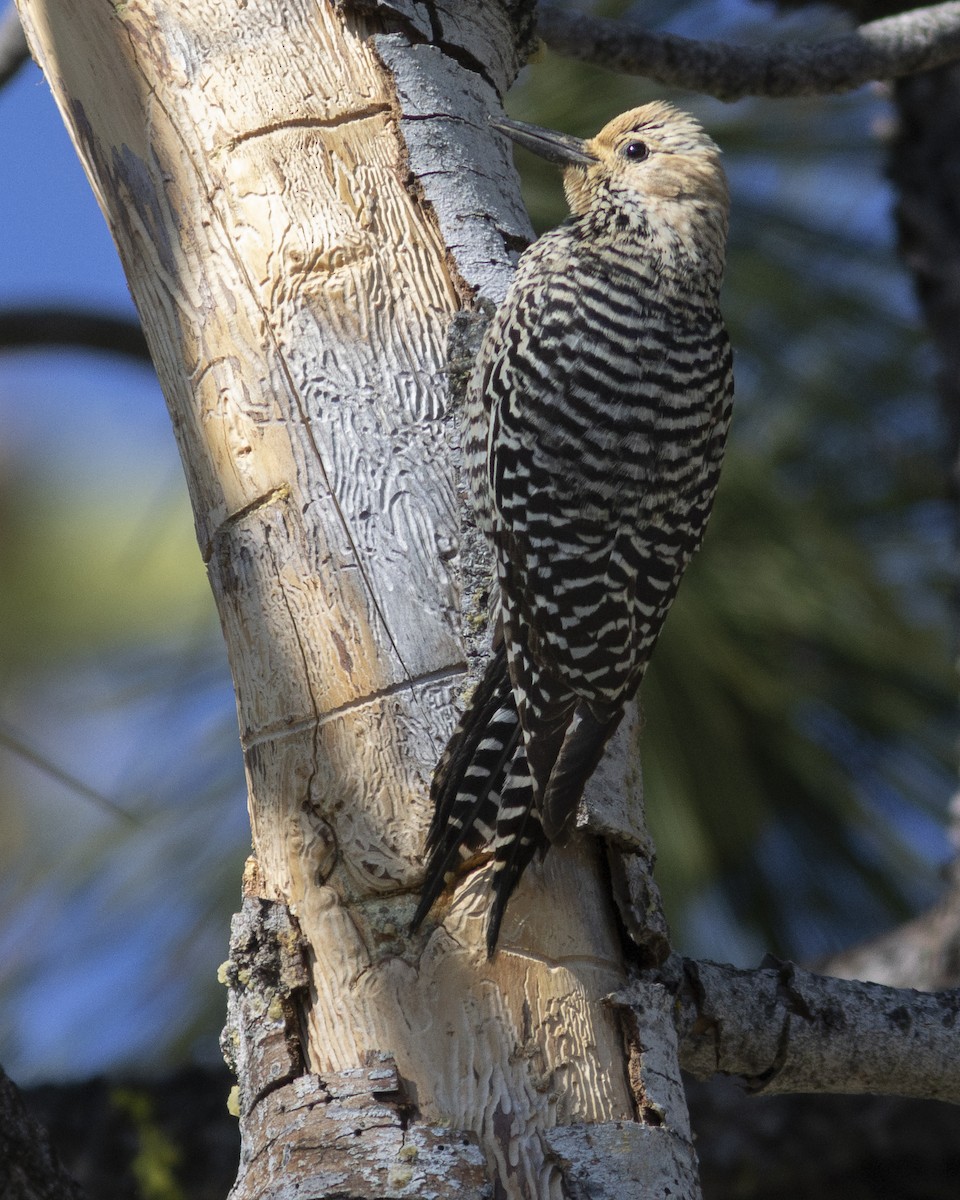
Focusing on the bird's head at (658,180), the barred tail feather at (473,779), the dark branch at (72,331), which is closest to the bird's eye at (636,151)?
the bird's head at (658,180)

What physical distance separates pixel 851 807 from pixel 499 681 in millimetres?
2212

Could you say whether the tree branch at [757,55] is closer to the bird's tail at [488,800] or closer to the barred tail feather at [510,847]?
the bird's tail at [488,800]

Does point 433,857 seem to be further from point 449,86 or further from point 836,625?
point 836,625

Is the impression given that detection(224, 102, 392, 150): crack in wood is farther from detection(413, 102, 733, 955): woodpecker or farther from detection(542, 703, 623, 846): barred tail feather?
detection(542, 703, 623, 846): barred tail feather

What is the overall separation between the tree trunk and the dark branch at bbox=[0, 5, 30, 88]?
3.11 feet

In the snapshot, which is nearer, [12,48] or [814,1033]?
[814,1033]

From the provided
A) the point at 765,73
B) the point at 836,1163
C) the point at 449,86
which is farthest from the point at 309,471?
the point at 836,1163

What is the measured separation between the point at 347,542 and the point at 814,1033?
0.96 meters

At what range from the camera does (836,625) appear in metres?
3.97

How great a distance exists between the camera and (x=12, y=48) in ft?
10.7

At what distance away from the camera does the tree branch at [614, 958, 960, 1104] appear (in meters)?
1.97

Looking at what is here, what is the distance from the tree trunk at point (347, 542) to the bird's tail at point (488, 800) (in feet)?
0.10

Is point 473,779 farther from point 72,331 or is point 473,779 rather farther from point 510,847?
point 72,331

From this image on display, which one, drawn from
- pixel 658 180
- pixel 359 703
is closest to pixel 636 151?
pixel 658 180
